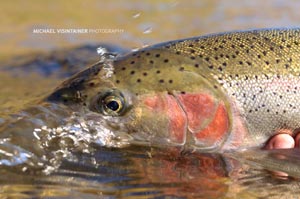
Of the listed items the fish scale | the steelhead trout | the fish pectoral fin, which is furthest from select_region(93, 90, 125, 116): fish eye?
Answer: the fish pectoral fin

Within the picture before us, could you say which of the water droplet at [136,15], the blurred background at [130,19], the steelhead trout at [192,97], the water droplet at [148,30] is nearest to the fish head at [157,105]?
the steelhead trout at [192,97]

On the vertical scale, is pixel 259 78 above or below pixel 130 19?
below

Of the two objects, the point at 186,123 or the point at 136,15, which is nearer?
the point at 186,123

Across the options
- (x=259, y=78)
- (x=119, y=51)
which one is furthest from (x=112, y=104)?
(x=119, y=51)

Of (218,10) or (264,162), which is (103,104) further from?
(218,10)

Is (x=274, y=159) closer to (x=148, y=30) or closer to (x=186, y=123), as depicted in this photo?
(x=186, y=123)

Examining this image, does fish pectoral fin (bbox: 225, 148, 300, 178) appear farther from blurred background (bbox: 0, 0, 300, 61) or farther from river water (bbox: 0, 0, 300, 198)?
blurred background (bbox: 0, 0, 300, 61)
